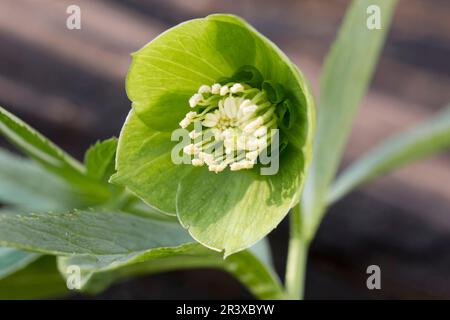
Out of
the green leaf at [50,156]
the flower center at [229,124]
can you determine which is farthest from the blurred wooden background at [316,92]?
the flower center at [229,124]

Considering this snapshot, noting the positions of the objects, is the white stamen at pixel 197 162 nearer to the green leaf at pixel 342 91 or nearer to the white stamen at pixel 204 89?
the white stamen at pixel 204 89

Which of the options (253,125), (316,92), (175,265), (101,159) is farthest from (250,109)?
(316,92)

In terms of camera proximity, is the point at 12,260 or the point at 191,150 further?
the point at 12,260

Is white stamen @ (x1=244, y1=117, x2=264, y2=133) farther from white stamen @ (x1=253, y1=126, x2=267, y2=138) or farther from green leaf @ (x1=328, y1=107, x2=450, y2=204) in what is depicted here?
green leaf @ (x1=328, y1=107, x2=450, y2=204)

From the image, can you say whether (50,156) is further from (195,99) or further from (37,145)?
(195,99)
